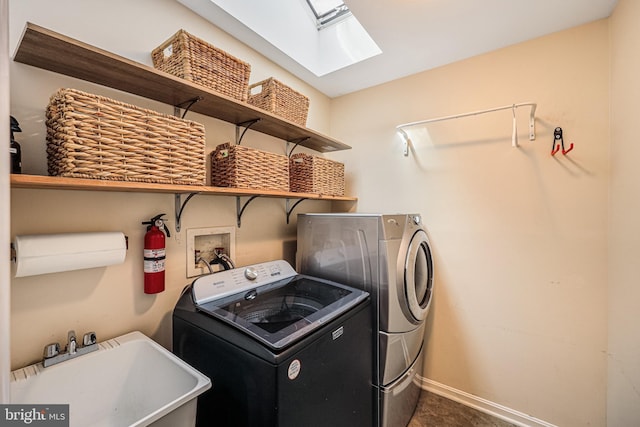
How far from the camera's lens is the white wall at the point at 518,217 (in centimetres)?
157

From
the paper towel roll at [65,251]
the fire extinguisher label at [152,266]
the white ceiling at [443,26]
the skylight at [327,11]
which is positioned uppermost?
the skylight at [327,11]

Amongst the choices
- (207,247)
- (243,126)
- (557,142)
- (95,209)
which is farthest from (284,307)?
(557,142)

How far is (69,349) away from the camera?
103 centimetres

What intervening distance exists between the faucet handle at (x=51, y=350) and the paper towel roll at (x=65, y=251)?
31 cm

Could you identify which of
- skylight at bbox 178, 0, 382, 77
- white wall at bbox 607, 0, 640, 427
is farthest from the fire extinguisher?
white wall at bbox 607, 0, 640, 427

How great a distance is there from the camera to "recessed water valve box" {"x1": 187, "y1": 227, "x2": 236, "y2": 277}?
151cm

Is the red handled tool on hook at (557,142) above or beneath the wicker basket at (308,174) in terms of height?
above

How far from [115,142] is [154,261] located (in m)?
0.59

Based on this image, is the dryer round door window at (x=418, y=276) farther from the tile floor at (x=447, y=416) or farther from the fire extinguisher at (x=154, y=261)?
the fire extinguisher at (x=154, y=261)

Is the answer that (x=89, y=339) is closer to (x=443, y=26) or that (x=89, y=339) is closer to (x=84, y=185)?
(x=84, y=185)

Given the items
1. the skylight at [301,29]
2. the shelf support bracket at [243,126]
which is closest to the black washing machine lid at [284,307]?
the shelf support bracket at [243,126]

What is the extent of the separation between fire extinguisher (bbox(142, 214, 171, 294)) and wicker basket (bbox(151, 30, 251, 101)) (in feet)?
Result: 2.45

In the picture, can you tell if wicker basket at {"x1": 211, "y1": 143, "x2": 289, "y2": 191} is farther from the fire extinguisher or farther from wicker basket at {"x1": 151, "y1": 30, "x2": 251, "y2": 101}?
the fire extinguisher

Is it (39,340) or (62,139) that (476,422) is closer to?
(39,340)
